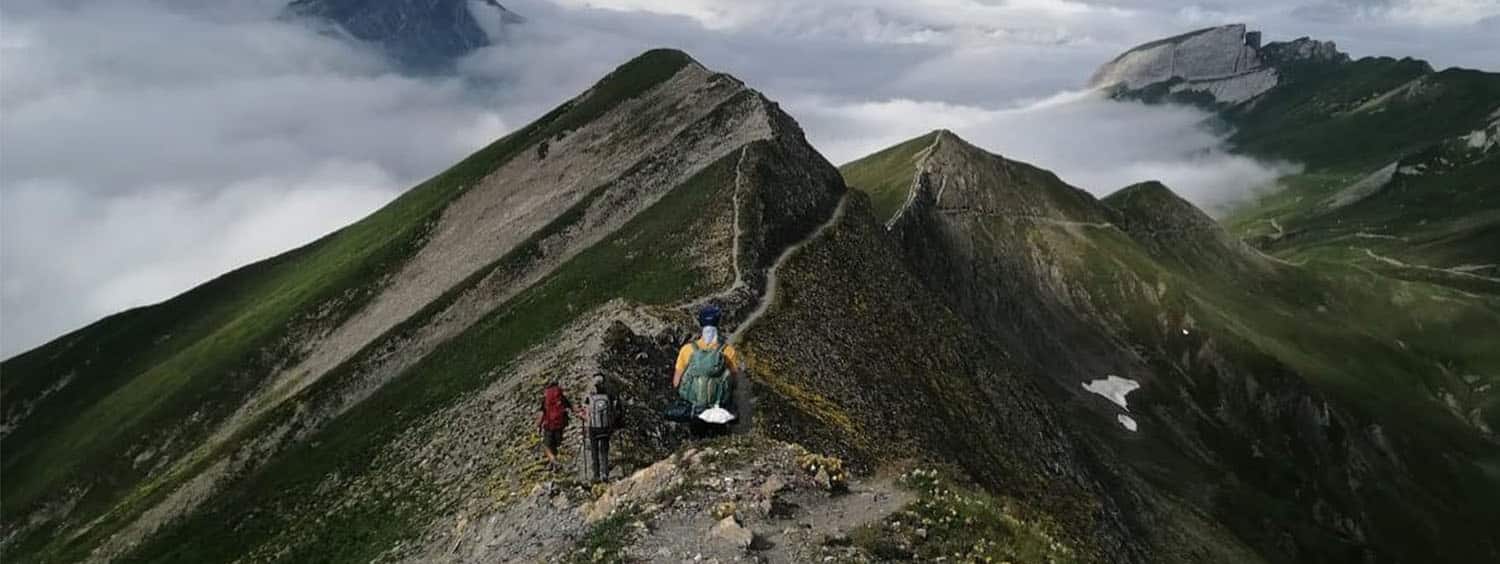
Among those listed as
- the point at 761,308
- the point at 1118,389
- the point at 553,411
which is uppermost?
the point at 553,411

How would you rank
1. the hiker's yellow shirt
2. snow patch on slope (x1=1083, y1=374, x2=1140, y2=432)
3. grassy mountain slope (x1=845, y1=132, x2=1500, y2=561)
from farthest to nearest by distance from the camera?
1. snow patch on slope (x1=1083, y1=374, x2=1140, y2=432)
2. grassy mountain slope (x1=845, y1=132, x2=1500, y2=561)
3. the hiker's yellow shirt

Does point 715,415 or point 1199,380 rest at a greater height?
point 715,415

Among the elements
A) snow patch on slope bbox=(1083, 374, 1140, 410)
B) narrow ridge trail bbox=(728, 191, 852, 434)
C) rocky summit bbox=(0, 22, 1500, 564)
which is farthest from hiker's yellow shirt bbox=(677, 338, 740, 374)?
snow patch on slope bbox=(1083, 374, 1140, 410)

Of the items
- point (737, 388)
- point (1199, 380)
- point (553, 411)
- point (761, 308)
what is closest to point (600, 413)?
point (553, 411)

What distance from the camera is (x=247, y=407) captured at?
103 metres

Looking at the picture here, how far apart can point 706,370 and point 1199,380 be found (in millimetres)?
135722

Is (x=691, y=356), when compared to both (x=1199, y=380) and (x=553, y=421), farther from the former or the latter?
(x=1199, y=380)

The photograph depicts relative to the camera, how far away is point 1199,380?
150500 mm

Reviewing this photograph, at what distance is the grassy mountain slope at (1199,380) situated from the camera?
400 ft

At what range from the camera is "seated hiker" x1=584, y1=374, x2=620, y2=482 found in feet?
101

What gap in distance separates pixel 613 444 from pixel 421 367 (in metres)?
42.5

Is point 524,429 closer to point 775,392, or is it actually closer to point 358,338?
point 775,392

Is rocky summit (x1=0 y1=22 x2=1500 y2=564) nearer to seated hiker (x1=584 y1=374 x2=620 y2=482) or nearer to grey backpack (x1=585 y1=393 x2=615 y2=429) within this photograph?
seated hiker (x1=584 y1=374 x2=620 y2=482)

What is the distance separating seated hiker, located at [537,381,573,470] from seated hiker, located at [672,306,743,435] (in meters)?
5.08
